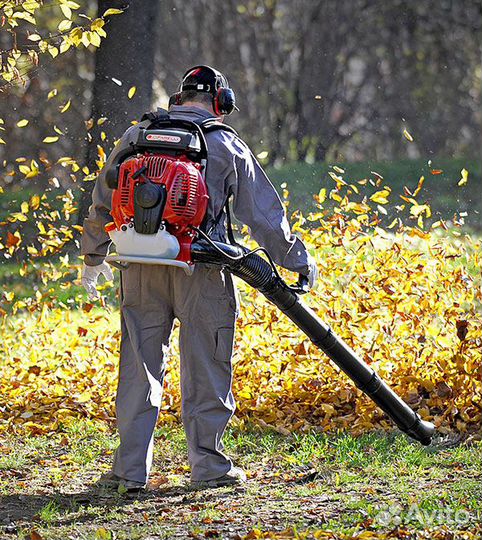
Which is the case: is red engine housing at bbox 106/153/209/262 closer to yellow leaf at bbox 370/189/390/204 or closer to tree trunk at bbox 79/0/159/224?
yellow leaf at bbox 370/189/390/204

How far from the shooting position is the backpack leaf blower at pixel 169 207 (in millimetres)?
4301

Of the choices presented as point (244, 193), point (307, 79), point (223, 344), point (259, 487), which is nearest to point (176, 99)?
point (244, 193)

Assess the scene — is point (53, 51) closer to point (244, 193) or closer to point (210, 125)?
point (210, 125)

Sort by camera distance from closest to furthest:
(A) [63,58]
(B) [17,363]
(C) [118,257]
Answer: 1. (C) [118,257]
2. (B) [17,363]
3. (A) [63,58]

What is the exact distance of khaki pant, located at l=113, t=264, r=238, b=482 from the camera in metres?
4.69

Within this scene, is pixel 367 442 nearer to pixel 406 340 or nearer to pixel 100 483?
pixel 406 340

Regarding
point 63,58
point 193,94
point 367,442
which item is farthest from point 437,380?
point 63,58

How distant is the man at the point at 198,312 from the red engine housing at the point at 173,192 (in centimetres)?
19

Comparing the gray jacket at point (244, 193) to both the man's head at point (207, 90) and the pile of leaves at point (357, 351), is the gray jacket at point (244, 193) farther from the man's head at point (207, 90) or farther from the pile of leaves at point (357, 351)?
the pile of leaves at point (357, 351)

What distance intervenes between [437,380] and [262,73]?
11360 millimetres

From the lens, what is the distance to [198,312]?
15.3 feet

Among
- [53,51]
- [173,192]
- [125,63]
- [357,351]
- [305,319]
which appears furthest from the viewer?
[125,63]

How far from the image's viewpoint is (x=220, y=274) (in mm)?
4703

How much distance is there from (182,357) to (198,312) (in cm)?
23
